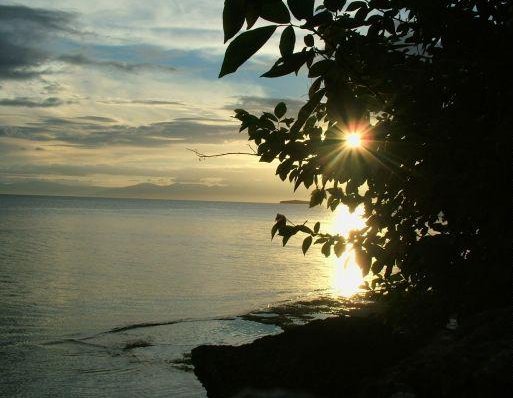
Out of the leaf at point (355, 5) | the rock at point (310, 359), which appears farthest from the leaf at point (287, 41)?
the rock at point (310, 359)

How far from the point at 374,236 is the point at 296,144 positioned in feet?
3.68

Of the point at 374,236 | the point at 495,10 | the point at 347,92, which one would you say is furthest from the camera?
the point at 374,236

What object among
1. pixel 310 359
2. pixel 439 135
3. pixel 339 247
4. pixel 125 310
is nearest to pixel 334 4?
pixel 439 135

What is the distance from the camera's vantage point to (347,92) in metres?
1.40

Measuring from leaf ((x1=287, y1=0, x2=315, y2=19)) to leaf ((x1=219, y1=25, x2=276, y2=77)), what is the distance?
5.1 inches

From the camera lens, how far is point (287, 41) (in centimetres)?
126

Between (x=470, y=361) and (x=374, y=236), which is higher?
(x=374, y=236)

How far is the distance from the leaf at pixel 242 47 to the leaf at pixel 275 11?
0.22ft

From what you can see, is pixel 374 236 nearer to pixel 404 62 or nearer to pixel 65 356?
pixel 404 62

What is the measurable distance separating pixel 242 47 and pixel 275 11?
0.48ft

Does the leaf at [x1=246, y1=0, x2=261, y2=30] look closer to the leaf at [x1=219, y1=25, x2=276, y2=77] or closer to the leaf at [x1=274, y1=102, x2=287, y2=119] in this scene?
the leaf at [x1=219, y1=25, x2=276, y2=77]

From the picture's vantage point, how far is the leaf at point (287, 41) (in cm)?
124

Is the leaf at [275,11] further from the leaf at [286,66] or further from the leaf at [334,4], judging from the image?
the leaf at [334,4]

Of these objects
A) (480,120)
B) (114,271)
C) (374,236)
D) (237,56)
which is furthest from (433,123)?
(114,271)
